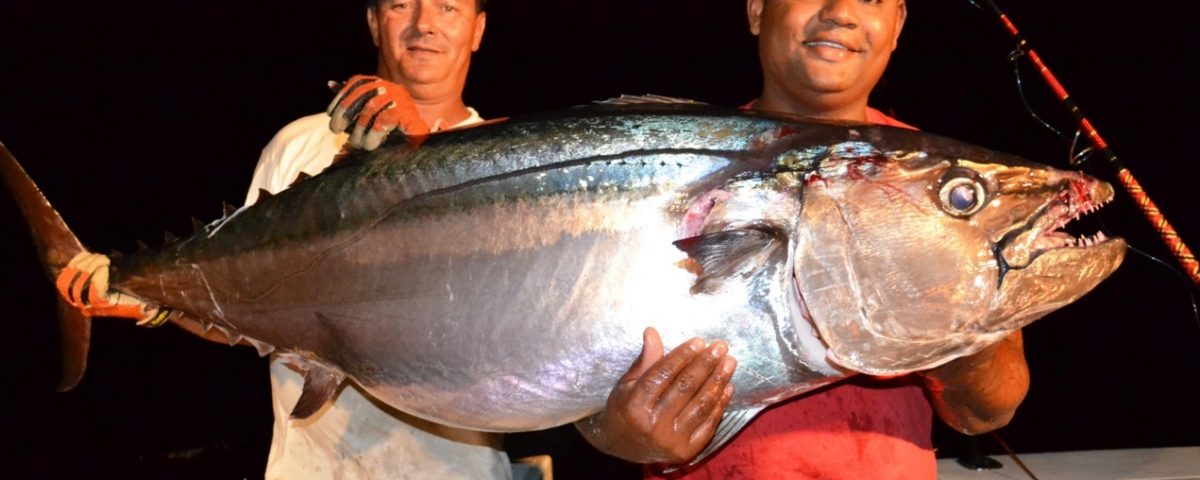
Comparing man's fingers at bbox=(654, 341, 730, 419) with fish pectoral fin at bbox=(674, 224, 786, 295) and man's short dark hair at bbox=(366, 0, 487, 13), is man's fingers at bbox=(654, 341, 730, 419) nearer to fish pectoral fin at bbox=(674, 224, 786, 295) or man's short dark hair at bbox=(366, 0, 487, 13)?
fish pectoral fin at bbox=(674, 224, 786, 295)

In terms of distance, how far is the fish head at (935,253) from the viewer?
145 centimetres

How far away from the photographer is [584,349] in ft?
5.20

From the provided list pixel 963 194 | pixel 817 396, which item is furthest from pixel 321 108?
pixel 963 194

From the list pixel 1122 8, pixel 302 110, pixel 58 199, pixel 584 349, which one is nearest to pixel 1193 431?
pixel 1122 8

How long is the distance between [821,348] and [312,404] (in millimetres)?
1043

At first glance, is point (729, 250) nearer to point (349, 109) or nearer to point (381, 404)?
point (349, 109)

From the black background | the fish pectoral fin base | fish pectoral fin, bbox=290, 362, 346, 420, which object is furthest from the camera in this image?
the black background

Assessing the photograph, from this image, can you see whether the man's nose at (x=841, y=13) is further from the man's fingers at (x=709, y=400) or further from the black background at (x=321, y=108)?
the black background at (x=321, y=108)

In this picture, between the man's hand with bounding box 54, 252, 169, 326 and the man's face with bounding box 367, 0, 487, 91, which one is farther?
the man's face with bounding box 367, 0, 487, 91

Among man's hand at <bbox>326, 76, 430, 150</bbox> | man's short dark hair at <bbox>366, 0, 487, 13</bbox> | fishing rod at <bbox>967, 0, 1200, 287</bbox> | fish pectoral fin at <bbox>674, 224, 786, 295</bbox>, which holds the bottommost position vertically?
fishing rod at <bbox>967, 0, 1200, 287</bbox>

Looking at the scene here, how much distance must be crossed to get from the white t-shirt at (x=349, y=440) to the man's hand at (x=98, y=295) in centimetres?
44

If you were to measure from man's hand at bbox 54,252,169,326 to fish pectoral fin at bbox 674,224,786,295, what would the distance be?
1214 mm

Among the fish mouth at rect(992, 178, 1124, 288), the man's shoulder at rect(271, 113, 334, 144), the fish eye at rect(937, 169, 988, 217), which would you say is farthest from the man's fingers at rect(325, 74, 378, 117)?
the fish mouth at rect(992, 178, 1124, 288)

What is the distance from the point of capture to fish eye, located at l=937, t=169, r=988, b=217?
1473mm
